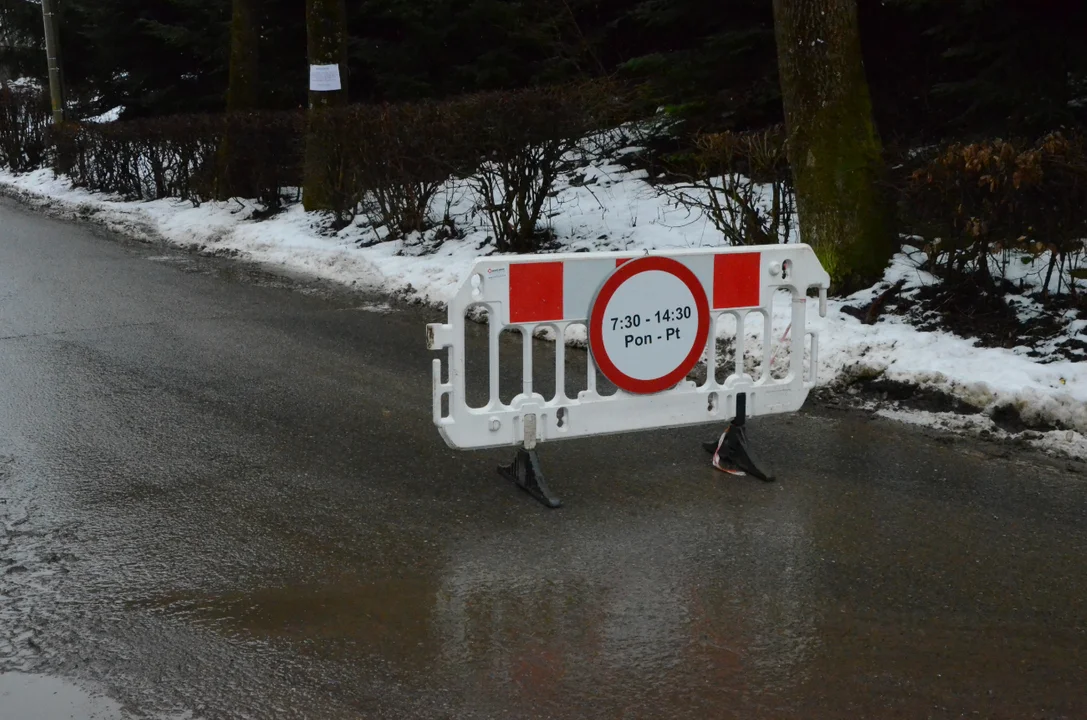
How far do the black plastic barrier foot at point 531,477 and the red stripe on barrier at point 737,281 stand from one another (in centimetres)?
130

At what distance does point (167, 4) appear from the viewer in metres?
26.7

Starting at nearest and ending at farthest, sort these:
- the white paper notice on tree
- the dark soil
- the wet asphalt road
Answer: the wet asphalt road → the dark soil → the white paper notice on tree

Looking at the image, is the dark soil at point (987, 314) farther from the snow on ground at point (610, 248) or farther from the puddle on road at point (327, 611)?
the puddle on road at point (327, 611)

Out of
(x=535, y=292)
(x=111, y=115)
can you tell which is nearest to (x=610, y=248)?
(x=535, y=292)

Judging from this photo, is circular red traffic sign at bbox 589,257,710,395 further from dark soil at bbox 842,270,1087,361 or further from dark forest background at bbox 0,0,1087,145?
dark forest background at bbox 0,0,1087,145

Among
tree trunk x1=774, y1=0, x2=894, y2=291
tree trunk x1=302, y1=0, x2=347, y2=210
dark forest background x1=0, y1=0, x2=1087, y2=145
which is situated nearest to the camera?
tree trunk x1=774, y1=0, x2=894, y2=291

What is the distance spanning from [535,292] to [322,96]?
11958mm

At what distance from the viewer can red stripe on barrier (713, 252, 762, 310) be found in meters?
6.25

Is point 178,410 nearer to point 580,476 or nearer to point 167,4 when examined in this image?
point 580,476

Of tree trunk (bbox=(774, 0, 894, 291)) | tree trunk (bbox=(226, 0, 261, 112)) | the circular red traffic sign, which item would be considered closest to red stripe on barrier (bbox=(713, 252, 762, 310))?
the circular red traffic sign

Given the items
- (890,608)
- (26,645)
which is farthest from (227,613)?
(890,608)

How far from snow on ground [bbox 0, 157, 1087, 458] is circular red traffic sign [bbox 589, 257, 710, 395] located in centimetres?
189

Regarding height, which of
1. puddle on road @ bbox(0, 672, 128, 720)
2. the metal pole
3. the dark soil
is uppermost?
the metal pole

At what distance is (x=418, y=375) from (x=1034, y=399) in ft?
13.8
